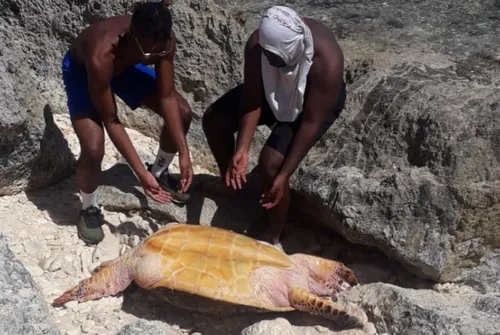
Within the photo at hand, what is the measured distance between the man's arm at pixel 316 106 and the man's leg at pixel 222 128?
1.45 feet

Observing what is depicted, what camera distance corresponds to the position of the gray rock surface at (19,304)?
284 cm

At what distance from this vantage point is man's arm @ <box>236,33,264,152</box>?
359cm

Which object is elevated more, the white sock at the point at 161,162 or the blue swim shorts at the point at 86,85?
the blue swim shorts at the point at 86,85

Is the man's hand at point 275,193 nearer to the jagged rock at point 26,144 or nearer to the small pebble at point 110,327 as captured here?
the small pebble at point 110,327

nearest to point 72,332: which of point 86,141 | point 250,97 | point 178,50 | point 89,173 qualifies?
point 89,173

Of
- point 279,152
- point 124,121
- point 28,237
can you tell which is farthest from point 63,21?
point 279,152

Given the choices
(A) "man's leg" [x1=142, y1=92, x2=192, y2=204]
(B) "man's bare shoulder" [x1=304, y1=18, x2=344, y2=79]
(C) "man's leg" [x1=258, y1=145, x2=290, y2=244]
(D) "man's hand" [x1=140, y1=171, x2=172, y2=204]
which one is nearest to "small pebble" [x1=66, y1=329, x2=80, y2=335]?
(D) "man's hand" [x1=140, y1=171, x2=172, y2=204]

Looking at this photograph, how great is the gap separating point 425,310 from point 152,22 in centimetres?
173

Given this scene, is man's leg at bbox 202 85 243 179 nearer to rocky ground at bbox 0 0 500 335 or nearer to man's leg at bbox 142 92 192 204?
man's leg at bbox 142 92 192 204

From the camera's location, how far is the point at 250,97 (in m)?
3.65

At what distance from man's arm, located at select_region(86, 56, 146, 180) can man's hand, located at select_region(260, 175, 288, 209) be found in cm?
62

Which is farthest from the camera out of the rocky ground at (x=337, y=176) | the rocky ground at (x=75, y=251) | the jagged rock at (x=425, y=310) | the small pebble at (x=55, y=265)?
the small pebble at (x=55, y=265)

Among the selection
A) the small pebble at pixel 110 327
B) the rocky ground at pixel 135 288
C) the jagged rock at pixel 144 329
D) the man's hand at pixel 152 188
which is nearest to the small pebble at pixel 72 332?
the rocky ground at pixel 135 288

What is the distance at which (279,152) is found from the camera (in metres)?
3.63
